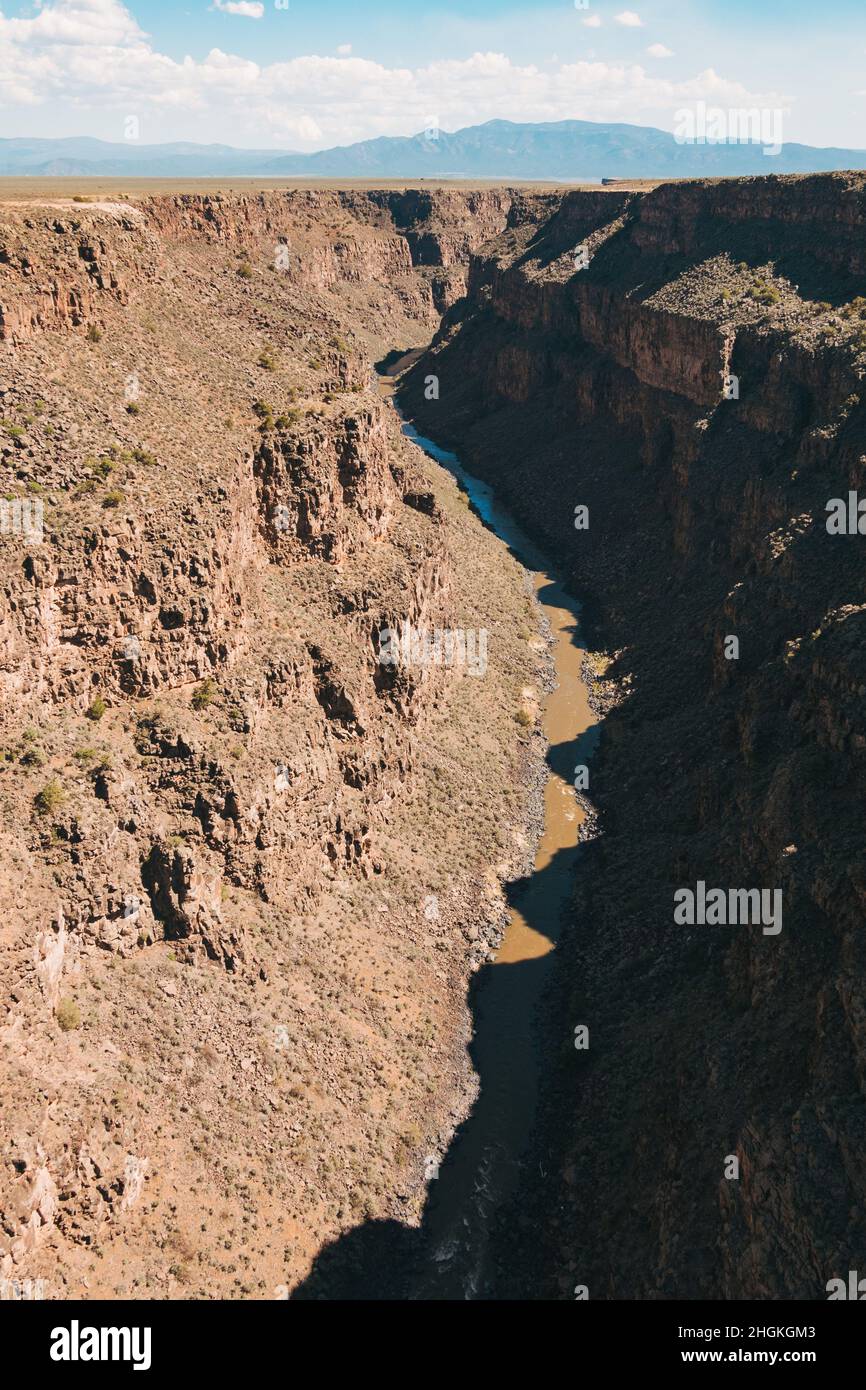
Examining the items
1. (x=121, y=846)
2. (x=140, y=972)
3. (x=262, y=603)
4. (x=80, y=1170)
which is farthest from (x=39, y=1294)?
(x=262, y=603)

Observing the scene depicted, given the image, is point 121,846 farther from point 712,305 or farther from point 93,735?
point 712,305

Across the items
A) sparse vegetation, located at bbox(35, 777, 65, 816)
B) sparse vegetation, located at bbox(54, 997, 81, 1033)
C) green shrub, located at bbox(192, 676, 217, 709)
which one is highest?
green shrub, located at bbox(192, 676, 217, 709)

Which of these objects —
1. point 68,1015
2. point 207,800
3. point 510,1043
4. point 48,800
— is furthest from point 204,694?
point 510,1043

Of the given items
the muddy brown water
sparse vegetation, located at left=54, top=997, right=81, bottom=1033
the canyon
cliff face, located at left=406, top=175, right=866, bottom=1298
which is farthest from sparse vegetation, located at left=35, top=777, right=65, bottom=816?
cliff face, located at left=406, top=175, right=866, bottom=1298

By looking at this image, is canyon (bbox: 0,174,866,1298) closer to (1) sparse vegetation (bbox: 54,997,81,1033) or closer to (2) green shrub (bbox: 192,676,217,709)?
(1) sparse vegetation (bbox: 54,997,81,1033)

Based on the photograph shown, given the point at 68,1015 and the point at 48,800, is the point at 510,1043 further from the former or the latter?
the point at 48,800

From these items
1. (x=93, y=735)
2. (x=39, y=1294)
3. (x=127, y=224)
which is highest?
(x=127, y=224)
